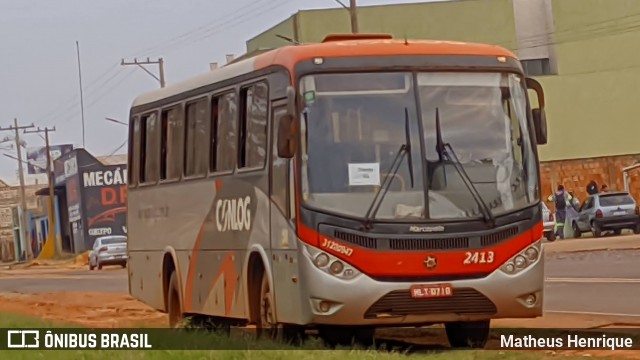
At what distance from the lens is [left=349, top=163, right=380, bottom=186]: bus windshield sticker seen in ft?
42.1

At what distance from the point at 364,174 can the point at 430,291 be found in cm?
130

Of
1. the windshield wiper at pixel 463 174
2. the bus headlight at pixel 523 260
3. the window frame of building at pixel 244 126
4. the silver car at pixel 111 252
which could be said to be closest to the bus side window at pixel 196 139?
the window frame of building at pixel 244 126

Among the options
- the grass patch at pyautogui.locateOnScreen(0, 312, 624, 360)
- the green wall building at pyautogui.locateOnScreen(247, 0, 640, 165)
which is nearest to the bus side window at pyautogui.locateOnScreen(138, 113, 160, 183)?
the grass patch at pyautogui.locateOnScreen(0, 312, 624, 360)

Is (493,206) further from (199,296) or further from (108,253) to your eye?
(108,253)

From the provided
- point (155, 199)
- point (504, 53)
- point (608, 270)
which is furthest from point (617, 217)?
point (504, 53)

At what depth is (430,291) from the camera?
41.7ft

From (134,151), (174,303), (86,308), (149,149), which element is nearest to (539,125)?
(174,303)

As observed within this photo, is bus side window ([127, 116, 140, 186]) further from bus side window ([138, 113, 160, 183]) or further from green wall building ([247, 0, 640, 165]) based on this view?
green wall building ([247, 0, 640, 165])

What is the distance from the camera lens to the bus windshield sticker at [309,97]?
1310cm

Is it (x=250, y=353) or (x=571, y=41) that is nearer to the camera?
(x=250, y=353)

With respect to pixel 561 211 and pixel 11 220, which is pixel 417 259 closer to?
pixel 561 211

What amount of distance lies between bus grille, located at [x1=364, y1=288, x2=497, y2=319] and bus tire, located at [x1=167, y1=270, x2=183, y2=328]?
5.36 metres

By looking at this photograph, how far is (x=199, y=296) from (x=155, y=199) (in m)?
2.38

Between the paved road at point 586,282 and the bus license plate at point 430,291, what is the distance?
161 inches
